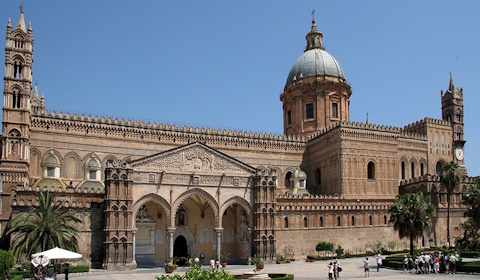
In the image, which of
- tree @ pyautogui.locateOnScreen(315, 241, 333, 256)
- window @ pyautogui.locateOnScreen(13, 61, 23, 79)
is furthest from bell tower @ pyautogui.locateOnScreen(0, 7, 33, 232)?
tree @ pyautogui.locateOnScreen(315, 241, 333, 256)

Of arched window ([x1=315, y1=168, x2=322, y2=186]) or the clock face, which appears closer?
arched window ([x1=315, y1=168, x2=322, y2=186])

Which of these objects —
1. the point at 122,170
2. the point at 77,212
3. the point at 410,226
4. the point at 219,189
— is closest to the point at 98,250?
the point at 77,212

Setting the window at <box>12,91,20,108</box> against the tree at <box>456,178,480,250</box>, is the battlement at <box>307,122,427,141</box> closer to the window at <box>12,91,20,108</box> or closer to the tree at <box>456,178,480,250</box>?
the tree at <box>456,178,480,250</box>

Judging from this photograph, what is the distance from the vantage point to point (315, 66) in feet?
198

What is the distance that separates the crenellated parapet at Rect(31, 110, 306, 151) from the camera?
44.2 metres

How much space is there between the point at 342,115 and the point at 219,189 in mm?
24495

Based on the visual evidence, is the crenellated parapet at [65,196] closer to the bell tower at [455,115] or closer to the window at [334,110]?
the window at [334,110]

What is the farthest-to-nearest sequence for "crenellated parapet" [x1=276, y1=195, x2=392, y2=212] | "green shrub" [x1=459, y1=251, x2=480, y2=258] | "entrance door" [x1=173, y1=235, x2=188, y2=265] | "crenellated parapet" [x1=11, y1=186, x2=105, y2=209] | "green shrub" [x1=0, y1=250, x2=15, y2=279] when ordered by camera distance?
1. "crenellated parapet" [x1=276, y1=195, x2=392, y2=212]
2. "entrance door" [x1=173, y1=235, x2=188, y2=265]
3. "green shrub" [x1=459, y1=251, x2=480, y2=258]
4. "crenellated parapet" [x1=11, y1=186, x2=105, y2=209]
5. "green shrub" [x1=0, y1=250, x2=15, y2=279]

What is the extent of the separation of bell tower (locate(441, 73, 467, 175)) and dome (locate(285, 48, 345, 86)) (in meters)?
13.4

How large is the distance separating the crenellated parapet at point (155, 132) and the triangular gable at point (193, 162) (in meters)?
8.94

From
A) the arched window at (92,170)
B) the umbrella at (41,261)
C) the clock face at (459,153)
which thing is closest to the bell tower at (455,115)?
the clock face at (459,153)

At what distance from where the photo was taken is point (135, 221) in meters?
39.2

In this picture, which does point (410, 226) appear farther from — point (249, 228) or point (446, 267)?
point (249, 228)

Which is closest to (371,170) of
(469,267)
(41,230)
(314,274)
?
(469,267)
